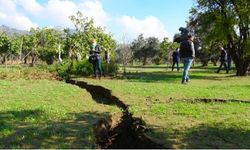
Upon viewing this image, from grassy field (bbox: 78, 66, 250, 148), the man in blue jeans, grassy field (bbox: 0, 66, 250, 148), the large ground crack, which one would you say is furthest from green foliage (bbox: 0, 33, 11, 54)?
the large ground crack

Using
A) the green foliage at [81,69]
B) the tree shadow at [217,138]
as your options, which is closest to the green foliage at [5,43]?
the green foliage at [81,69]

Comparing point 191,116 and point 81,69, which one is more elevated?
point 81,69

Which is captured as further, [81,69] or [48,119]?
[81,69]

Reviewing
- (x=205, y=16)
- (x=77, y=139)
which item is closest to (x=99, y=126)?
(x=77, y=139)

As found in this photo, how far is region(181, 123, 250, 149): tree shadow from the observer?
702 cm

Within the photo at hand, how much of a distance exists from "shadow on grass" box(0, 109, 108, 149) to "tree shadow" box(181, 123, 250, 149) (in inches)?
70.5

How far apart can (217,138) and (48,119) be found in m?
3.70

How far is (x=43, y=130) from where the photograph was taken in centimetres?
795

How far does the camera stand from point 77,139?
24.2ft

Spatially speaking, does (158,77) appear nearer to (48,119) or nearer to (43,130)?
(48,119)

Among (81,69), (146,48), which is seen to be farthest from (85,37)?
(146,48)

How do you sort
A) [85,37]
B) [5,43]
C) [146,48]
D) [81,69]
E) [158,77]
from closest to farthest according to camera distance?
[158,77] < [81,69] < [85,37] < [5,43] < [146,48]

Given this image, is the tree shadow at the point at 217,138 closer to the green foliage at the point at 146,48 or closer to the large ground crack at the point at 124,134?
the large ground crack at the point at 124,134

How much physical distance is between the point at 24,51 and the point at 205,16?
54.7 metres
